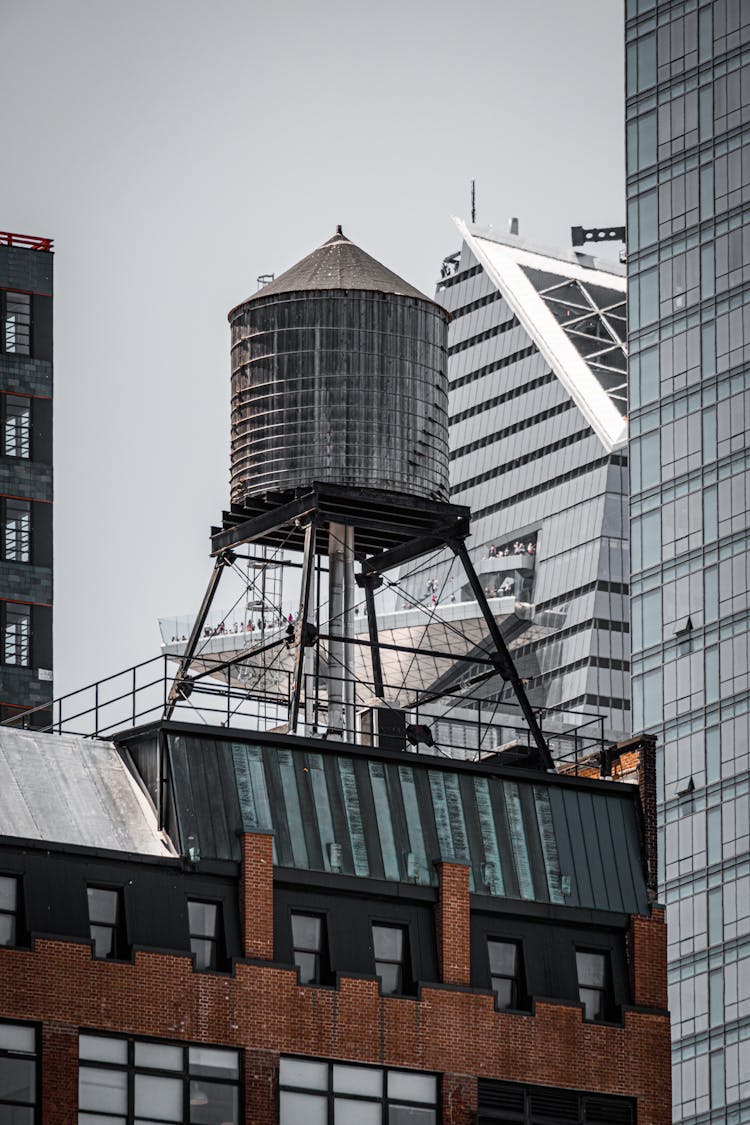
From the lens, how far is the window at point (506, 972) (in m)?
51.0

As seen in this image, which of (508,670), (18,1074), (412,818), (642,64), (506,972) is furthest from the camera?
(642,64)

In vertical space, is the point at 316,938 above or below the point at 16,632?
below

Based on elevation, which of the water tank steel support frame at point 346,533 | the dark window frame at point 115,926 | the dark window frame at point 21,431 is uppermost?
the dark window frame at point 21,431

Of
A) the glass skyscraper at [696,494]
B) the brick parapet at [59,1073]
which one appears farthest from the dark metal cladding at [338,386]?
the glass skyscraper at [696,494]

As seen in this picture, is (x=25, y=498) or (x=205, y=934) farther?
(x=25, y=498)

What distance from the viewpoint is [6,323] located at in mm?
135625

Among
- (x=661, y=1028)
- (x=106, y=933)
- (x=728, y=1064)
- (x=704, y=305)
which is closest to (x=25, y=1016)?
(x=106, y=933)

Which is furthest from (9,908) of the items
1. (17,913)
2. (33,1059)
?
(33,1059)

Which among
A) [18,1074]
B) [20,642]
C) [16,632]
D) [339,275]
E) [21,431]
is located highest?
[21,431]

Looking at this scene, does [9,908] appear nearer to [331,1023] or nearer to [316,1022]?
[316,1022]

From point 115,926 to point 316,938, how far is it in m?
3.76

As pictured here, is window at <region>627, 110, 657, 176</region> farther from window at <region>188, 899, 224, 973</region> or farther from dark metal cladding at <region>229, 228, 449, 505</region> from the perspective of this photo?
window at <region>188, 899, 224, 973</region>

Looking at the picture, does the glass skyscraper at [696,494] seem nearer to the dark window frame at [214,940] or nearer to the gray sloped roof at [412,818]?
the gray sloped roof at [412,818]

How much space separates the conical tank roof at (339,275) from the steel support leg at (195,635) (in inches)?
215
